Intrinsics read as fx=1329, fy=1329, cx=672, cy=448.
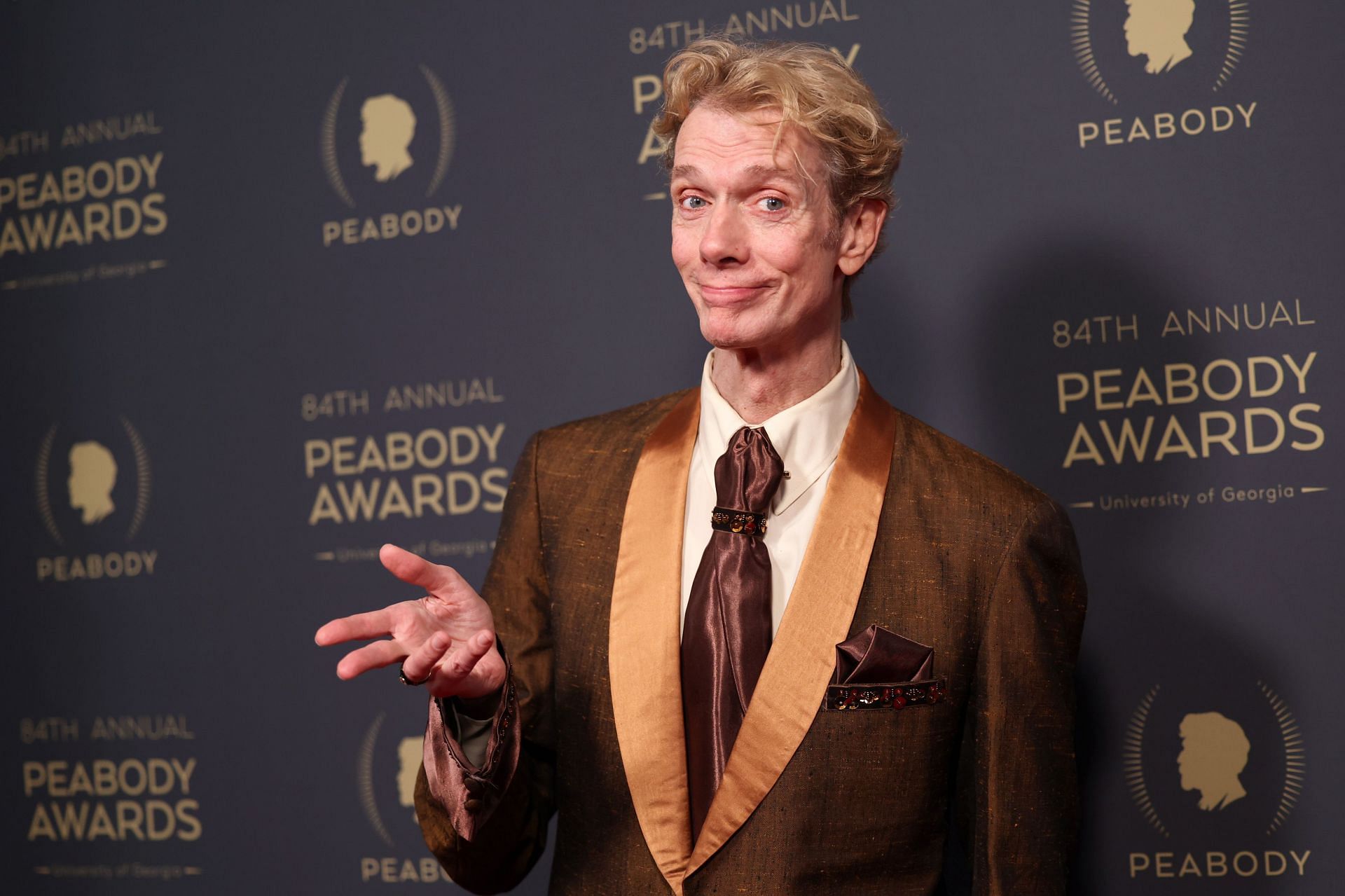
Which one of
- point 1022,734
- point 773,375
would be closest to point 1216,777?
point 1022,734

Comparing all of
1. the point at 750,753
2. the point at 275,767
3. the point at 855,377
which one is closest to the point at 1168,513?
the point at 855,377

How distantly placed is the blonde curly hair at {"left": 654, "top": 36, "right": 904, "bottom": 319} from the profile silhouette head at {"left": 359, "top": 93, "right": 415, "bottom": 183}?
983mm

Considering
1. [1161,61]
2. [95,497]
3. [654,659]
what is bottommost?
[654,659]

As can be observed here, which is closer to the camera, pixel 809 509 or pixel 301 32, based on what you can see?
pixel 809 509

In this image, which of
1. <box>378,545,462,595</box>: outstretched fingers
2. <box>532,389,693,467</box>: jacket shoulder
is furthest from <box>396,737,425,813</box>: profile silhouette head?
<box>378,545,462,595</box>: outstretched fingers

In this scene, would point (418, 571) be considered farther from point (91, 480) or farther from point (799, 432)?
point (91, 480)

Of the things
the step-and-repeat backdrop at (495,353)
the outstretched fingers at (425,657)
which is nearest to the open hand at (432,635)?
the outstretched fingers at (425,657)

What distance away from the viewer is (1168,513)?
210 cm

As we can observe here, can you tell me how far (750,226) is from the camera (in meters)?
1.56

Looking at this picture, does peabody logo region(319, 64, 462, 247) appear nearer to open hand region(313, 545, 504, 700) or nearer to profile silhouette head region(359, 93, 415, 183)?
profile silhouette head region(359, 93, 415, 183)

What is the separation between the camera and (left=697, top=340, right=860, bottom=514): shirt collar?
1.61 meters

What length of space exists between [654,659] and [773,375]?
1.23 feet

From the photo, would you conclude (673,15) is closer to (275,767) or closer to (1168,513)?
(1168,513)

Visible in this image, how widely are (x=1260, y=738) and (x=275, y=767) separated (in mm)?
1751
